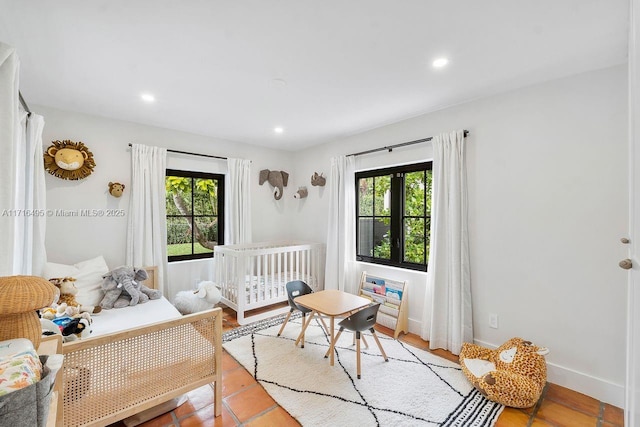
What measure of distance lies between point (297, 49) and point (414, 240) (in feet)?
7.12

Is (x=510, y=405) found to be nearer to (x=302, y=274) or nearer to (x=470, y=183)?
(x=470, y=183)

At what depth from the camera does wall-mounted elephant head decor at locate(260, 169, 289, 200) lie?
411cm

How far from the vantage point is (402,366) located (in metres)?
2.25

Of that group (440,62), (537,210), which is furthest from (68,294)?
(537,210)

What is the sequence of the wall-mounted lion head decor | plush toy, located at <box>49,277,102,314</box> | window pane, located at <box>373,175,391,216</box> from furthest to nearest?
window pane, located at <box>373,175,391,216</box>
the wall-mounted lion head decor
plush toy, located at <box>49,277,102,314</box>

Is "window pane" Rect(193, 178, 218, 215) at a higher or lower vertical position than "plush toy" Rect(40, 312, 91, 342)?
higher

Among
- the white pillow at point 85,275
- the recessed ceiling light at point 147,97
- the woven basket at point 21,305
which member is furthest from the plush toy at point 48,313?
the recessed ceiling light at point 147,97

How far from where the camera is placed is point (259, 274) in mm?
3242

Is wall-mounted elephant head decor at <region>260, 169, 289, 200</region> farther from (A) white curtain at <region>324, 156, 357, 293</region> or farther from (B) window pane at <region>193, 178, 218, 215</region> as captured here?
(A) white curtain at <region>324, 156, 357, 293</region>

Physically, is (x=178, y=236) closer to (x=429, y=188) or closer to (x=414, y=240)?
(x=414, y=240)

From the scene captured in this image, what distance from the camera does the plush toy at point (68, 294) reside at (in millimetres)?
2295

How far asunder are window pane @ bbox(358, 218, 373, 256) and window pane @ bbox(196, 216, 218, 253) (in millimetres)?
1960

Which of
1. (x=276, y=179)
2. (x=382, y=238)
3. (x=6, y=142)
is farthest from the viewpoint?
(x=276, y=179)

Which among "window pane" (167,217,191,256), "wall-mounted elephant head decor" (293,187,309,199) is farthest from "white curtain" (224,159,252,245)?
"wall-mounted elephant head decor" (293,187,309,199)
